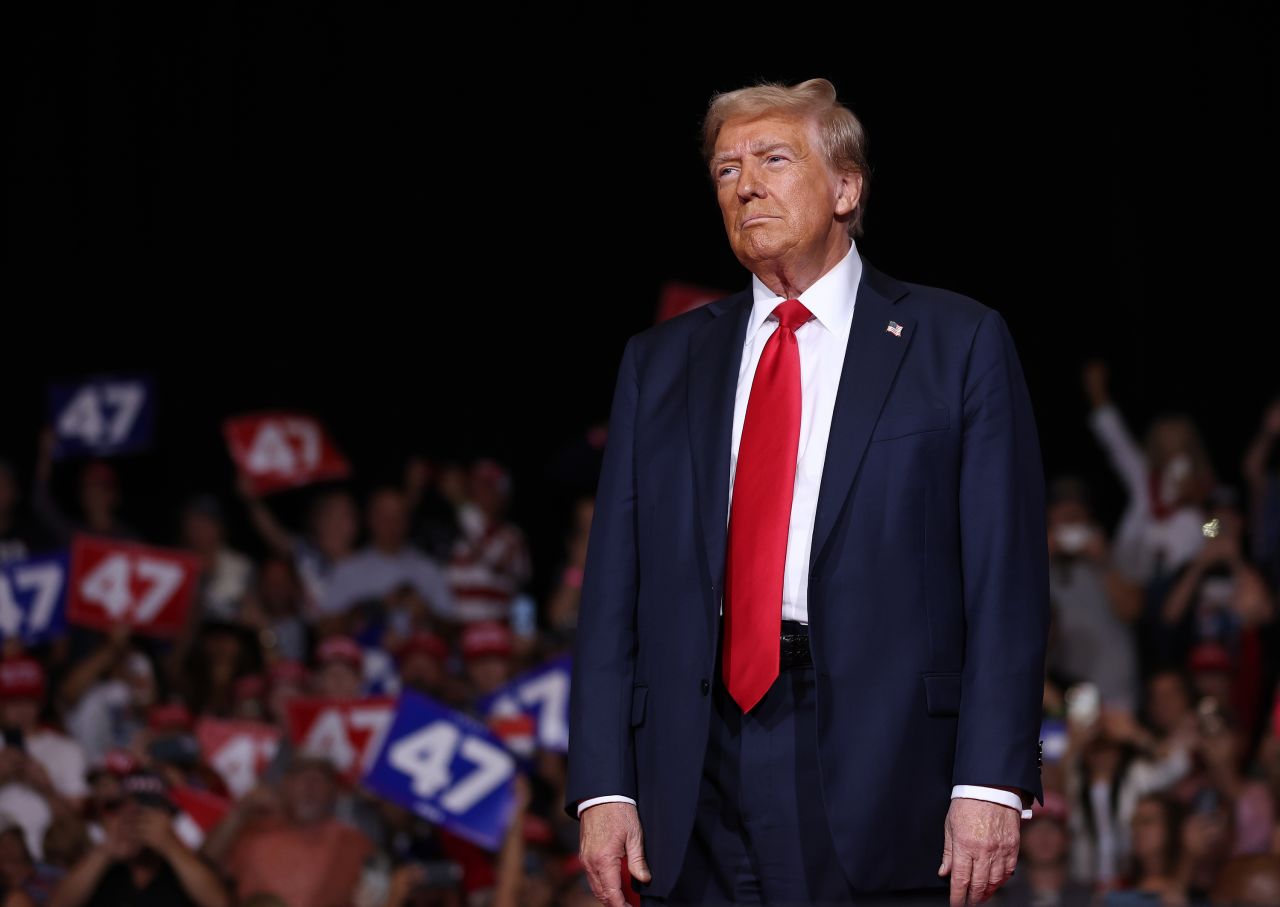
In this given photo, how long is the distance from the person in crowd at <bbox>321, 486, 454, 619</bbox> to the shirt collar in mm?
6156

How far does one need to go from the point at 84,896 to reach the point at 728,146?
3912 mm

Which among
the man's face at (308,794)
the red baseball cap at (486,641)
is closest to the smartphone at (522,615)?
the red baseball cap at (486,641)

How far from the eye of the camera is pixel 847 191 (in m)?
2.68

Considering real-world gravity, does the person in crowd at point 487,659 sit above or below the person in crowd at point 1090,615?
below

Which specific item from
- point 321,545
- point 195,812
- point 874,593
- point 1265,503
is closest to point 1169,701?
point 1265,503

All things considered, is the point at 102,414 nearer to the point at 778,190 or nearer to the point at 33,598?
the point at 33,598

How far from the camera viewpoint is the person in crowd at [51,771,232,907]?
5742 mm

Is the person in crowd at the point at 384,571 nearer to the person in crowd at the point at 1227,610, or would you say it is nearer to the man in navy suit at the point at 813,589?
the person in crowd at the point at 1227,610

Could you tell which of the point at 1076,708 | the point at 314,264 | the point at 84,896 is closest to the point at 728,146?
the point at 84,896

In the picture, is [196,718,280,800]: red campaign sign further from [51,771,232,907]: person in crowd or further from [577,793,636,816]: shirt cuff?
[577,793,636,816]: shirt cuff

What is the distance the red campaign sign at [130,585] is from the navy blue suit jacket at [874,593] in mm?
5861

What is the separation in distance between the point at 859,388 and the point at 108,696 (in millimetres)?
5872

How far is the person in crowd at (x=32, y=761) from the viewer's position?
6.59 meters

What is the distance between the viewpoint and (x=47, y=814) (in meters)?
6.61
